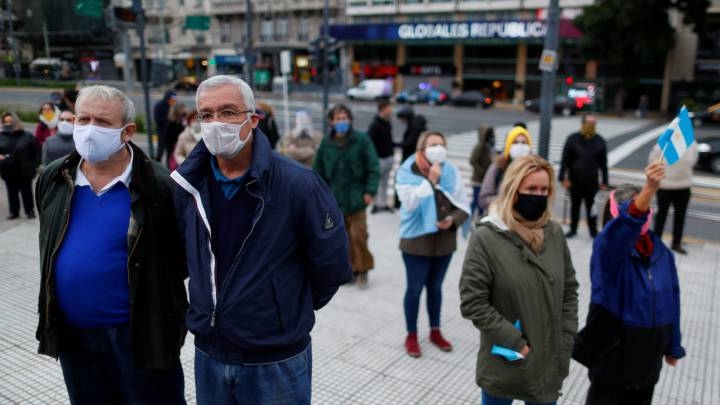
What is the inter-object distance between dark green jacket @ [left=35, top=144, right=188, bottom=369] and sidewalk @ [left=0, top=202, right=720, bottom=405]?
4.49ft

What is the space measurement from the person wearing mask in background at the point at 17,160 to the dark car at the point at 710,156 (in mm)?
14817

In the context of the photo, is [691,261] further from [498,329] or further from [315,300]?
[315,300]

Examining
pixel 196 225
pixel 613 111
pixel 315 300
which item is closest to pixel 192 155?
pixel 196 225

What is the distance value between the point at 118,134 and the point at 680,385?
13.6 ft

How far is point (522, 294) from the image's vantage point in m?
2.79

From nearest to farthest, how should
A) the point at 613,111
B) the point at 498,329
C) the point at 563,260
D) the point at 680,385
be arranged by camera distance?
the point at 498,329, the point at 563,260, the point at 680,385, the point at 613,111

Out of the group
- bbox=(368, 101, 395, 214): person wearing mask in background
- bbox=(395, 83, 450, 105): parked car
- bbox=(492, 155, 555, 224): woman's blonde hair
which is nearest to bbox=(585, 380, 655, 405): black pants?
bbox=(492, 155, 555, 224): woman's blonde hair

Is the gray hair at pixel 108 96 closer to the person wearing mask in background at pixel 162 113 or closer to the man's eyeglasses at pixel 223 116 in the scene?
the man's eyeglasses at pixel 223 116

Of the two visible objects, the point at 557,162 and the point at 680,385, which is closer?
the point at 680,385

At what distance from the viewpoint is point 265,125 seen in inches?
333

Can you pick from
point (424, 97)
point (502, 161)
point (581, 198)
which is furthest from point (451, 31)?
point (502, 161)

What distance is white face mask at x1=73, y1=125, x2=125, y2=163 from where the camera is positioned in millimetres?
2484

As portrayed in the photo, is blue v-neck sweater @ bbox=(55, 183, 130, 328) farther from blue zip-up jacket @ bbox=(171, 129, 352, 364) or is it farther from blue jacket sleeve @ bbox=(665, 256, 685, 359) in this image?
blue jacket sleeve @ bbox=(665, 256, 685, 359)

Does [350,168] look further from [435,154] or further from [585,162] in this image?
[585,162]
